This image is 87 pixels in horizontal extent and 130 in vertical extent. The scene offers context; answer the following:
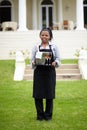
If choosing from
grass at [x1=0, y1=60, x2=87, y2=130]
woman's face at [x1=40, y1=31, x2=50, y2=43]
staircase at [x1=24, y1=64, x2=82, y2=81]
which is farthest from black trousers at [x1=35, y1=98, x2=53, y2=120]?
staircase at [x1=24, y1=64, x2=82, y2=81]

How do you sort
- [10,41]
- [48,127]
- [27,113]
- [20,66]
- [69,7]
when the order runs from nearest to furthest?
[48,127] → [27,113] → [20,66] → [10,41] → [69,7]

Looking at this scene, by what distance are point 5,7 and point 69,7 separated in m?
4.34

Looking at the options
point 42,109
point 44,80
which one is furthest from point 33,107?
point 44,80

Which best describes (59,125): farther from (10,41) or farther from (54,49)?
(10,41)

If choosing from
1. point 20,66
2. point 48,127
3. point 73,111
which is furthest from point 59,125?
point 20,66

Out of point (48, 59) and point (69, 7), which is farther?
point (69, 7)

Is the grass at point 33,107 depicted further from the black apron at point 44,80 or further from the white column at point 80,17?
the white column at point 80,17

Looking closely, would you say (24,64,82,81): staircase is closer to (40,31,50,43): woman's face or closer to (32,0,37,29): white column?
(40,31,50,43): woman's face

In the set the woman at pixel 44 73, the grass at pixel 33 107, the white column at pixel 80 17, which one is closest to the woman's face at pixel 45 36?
the woman at pixel 44 73

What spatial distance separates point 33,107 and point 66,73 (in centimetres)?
755

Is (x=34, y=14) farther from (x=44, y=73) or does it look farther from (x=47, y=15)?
(x=44, y=73)

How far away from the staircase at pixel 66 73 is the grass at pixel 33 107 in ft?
4.03

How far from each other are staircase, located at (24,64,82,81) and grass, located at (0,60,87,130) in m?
1.23

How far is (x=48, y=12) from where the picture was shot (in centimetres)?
3155
